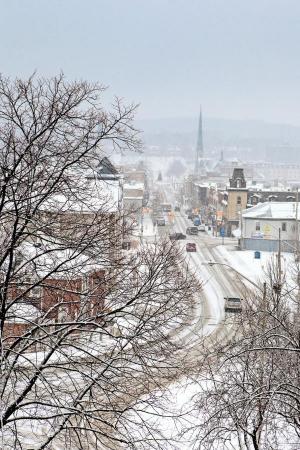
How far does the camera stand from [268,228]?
6606 cm

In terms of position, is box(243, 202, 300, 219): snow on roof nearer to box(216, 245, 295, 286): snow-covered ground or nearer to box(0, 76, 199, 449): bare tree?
box(216, 245, 295, 286): snow-covered ground

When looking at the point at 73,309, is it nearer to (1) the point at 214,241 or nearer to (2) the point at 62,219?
(2) the point at 62,219

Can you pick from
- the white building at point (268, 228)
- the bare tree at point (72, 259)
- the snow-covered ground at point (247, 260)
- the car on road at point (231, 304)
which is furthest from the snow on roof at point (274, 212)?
the bare tree at point (72, 259)

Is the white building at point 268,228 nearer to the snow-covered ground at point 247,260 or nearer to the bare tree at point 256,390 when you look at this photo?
the snow-covered ground at point 247,260

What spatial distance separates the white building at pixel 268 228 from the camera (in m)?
66.2

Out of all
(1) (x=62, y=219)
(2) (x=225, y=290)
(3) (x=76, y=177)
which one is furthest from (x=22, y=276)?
(2) (x=225, y=290)

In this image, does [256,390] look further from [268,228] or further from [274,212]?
[274,212]

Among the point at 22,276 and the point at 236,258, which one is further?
the point at 236,258

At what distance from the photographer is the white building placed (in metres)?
66.2

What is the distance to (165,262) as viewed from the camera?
9.91 meters

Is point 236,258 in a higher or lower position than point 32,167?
lower

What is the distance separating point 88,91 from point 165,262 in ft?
9.41

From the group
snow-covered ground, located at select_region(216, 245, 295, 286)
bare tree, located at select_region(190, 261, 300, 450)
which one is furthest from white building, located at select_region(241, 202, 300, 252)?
bare tree, located at select_region(190, 261, 300, 450)

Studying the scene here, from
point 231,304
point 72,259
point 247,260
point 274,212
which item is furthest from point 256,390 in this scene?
point 274,212
